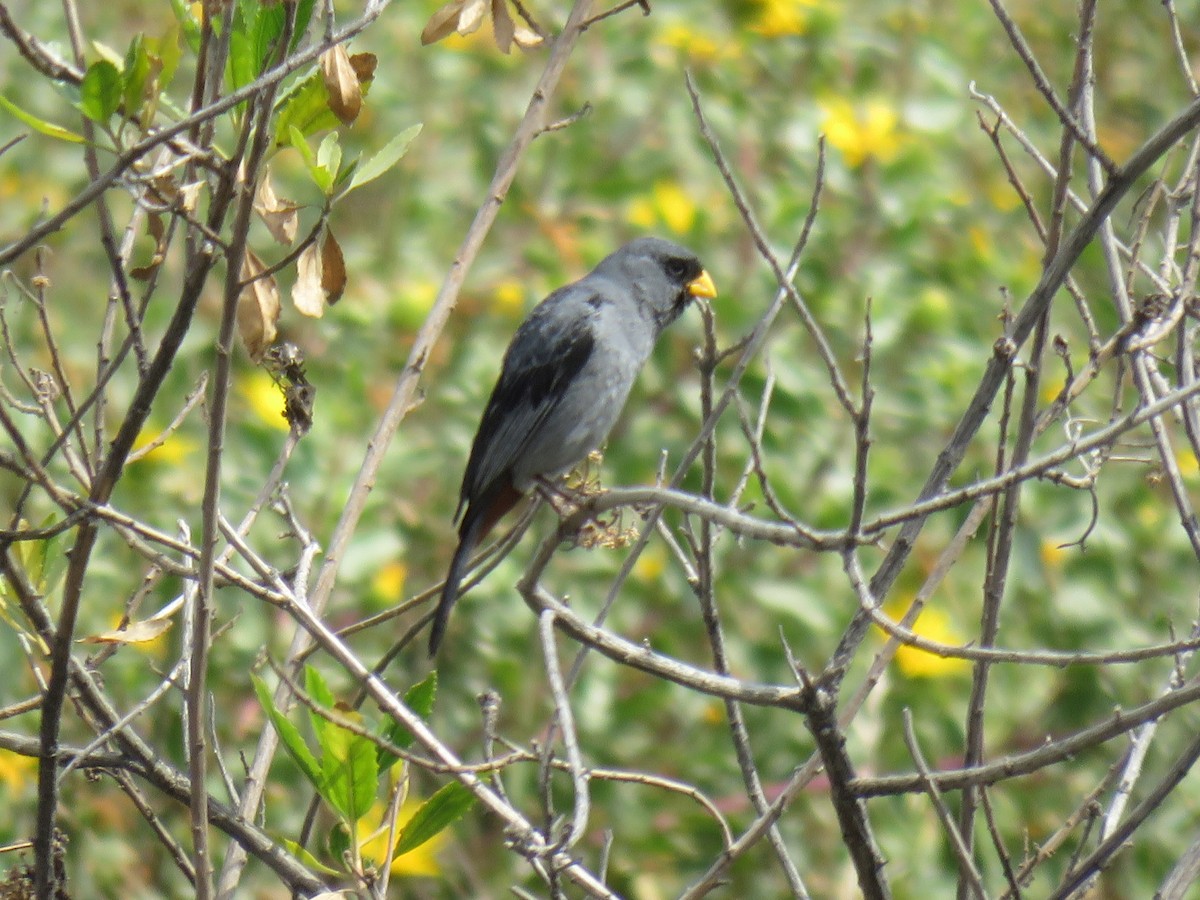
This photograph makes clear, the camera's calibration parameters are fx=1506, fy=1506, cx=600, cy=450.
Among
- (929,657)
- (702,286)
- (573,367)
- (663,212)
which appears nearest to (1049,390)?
(929,657)

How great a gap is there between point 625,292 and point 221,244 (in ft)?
10.5

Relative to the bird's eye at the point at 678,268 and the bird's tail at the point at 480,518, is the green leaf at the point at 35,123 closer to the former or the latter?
the bird's tail at the point at 480,518

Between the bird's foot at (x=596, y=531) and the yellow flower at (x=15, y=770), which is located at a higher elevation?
the yellow flower at (x=15, y=770)

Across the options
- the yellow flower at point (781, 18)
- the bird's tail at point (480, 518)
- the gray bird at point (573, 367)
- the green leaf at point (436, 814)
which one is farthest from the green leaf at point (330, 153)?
the yellow flower at point (781, 18)

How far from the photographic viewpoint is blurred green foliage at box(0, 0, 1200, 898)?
15.1 ft

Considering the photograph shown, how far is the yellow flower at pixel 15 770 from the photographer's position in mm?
4371

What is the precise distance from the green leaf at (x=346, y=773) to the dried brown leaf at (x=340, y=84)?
2.93 feet

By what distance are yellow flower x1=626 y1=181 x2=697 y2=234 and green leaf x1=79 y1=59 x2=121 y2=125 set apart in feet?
10.9

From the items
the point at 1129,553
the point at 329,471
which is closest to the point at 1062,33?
the point at 1129,553

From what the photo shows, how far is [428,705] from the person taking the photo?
2348 mm

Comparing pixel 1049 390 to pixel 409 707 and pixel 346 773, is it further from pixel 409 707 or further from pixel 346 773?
pixel 346 773

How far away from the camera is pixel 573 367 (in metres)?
4.89

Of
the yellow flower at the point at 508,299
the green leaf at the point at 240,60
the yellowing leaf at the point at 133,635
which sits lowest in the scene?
the yellowing leaf at the point at 133,635

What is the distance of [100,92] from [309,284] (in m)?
0.42
